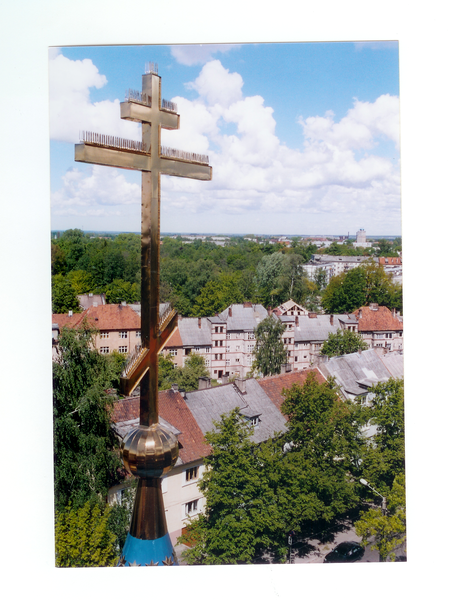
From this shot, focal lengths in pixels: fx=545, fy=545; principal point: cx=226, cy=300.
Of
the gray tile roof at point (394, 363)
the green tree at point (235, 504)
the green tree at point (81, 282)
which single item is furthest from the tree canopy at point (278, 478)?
the green tree at point (81, 282)

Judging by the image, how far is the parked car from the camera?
5.69 metres

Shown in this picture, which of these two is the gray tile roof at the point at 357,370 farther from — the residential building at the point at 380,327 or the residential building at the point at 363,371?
the residential building at the point at 380,327

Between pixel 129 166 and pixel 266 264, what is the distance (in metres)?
2.31

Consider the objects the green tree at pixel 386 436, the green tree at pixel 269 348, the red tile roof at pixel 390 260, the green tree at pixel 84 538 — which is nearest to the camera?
the green tree at pixel 84 538

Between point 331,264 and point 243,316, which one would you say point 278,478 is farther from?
point 331,264

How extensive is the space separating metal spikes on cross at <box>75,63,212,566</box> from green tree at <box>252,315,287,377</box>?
75.6 inches

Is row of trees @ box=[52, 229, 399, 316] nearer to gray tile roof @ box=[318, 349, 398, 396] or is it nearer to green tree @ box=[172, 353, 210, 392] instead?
green tree @ box=[172, 353, 210, 392]

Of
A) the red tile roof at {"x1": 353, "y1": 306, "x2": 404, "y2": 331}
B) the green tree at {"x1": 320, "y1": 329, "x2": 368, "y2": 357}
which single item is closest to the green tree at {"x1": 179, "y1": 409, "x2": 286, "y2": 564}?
the green tree at {"x1": 320, "y1": 329, "x2": 368, "y2": 357}

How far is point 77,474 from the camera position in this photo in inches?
230

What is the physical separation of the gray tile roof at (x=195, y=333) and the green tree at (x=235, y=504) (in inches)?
35.9

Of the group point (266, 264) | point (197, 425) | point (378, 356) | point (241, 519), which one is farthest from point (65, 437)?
point (378, 356)

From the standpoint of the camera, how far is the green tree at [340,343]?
21.0 feet

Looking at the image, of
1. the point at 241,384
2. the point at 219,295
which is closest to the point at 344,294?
the point at 219,295

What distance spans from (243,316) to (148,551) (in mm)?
2801
